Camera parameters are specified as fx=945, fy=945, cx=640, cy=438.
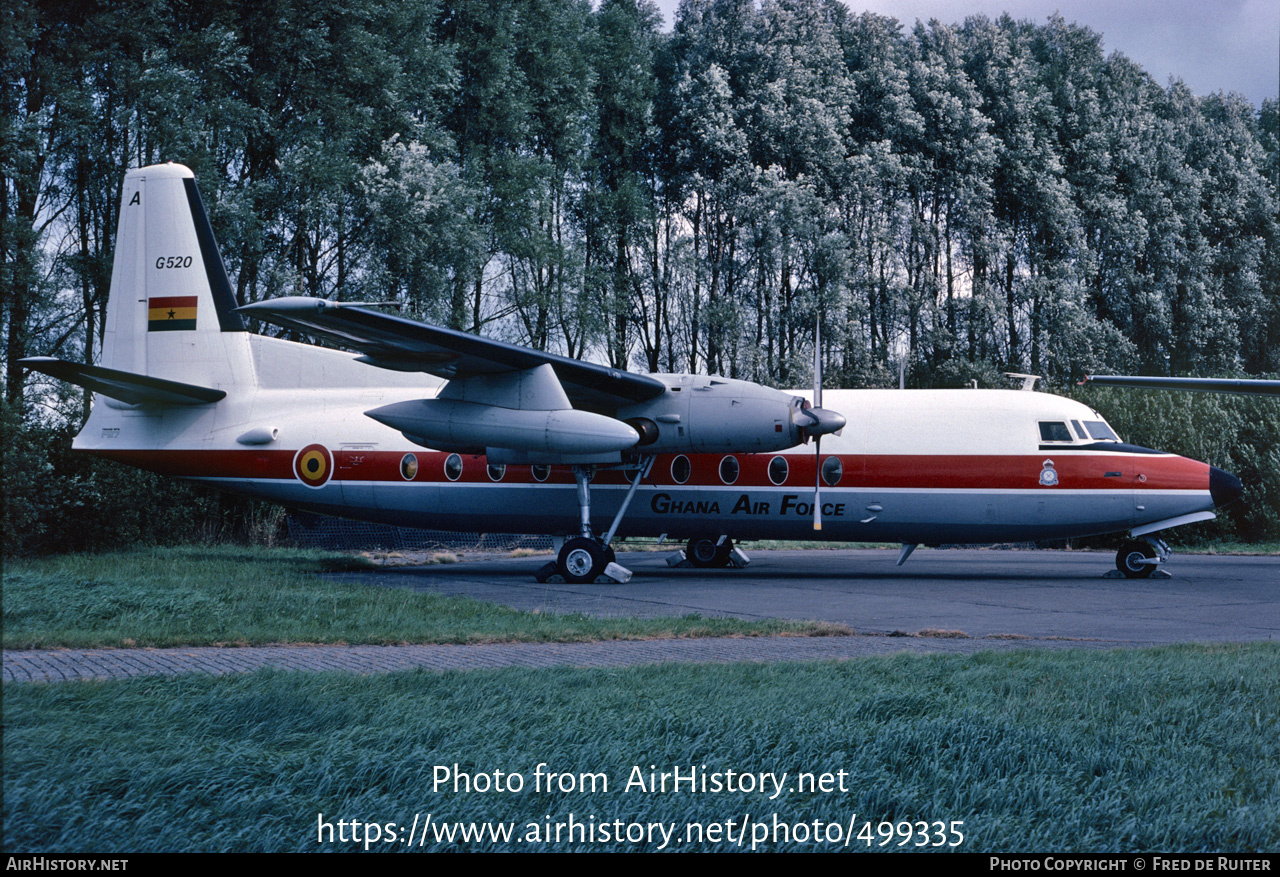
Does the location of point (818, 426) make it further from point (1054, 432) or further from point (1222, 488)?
point (1222, 488)

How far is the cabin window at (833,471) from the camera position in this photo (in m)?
16.6

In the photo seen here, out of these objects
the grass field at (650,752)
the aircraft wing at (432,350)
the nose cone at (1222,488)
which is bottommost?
the grass field at (650,752)

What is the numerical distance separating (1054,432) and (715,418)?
19.6 feet

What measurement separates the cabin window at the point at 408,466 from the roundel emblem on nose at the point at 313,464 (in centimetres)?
132

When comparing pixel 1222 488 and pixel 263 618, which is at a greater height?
pixel 1222 488

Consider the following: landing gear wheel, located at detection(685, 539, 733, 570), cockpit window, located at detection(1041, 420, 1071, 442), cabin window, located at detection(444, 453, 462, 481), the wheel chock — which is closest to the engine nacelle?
the wheel chock

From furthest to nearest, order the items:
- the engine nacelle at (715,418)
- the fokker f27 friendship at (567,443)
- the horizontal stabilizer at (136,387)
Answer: the engine nacelle at (715,418) < the fokker f27 friendship at (567,443) < the horizontal stabilizer at (136,387)

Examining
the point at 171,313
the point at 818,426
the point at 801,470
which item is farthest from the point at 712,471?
the point at 171,313

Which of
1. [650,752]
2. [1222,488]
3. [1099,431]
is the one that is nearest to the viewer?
[650,752]

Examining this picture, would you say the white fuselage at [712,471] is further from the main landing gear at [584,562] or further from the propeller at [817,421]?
the main landing gear at [584,562]

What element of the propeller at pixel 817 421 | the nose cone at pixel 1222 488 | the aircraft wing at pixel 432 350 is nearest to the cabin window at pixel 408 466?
the aircraft wing at pixel 432 350

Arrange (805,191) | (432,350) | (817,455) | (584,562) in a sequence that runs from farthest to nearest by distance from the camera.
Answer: (805,191) < (817,455) < (584,562) < (432,350)

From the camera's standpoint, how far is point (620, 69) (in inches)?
1355

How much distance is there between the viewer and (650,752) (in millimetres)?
4324
